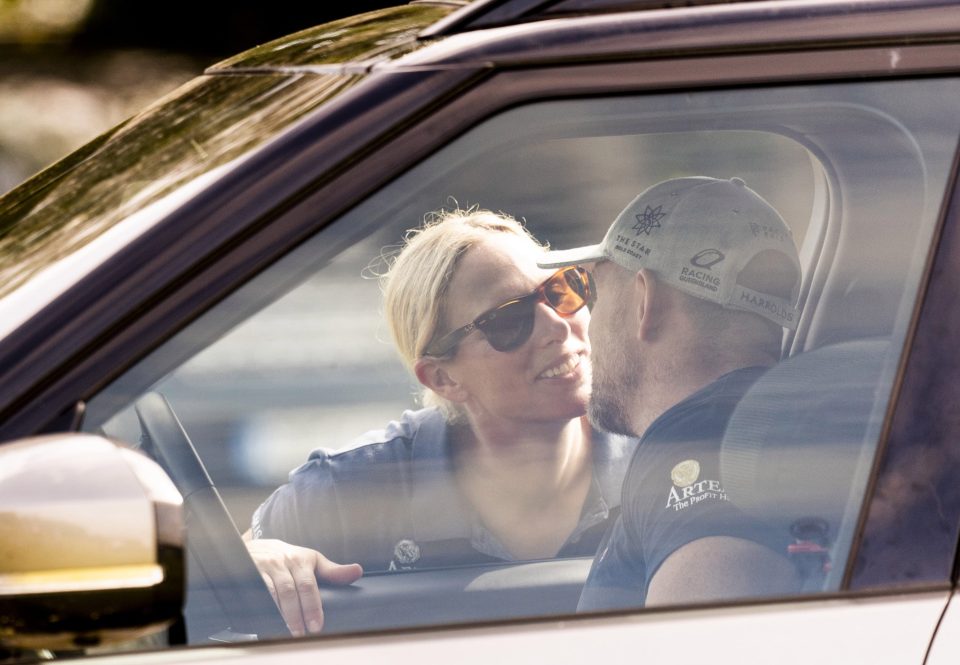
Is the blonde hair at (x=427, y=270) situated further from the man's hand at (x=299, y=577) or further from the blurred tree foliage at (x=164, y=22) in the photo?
the blurred tree foliage at (x=164, y=22)

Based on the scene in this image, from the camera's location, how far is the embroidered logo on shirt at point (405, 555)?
1.36 meters

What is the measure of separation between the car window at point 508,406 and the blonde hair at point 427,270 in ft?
0.05

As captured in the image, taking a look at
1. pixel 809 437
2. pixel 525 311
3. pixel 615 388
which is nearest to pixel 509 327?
pixel 525 311

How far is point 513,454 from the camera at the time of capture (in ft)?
4.65

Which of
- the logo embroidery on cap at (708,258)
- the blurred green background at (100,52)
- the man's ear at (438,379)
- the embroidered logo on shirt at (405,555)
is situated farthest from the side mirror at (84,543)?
the blurred green background at (100,52)

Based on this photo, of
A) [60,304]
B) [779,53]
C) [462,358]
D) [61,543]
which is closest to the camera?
[61,543]

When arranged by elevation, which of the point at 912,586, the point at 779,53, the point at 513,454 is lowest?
the point at 912,586

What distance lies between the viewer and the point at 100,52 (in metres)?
7.60

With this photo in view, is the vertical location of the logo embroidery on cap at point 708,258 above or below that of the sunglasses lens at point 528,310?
above

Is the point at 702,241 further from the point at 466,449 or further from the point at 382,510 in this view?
the point at 382,510

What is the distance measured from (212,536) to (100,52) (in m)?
6.76

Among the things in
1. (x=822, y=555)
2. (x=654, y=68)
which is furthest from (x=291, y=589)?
(x=654, y=68)

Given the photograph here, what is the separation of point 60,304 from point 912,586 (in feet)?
2.88

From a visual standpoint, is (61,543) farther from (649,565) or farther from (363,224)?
(649,565)
